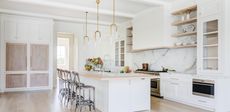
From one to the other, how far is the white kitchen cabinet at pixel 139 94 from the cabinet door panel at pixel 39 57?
4.45m

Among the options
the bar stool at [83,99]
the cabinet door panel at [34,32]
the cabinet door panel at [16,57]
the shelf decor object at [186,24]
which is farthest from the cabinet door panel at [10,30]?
the shelf decor object at [186,24]

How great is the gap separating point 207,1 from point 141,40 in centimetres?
276

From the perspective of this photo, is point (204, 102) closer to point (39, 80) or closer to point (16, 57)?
point (39, 80)

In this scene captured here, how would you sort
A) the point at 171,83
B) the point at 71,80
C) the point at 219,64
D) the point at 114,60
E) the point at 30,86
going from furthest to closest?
the point at 114,60 < the point at 30,86 < the point at 171,83 < the point at 71,80 < the point at 219,64

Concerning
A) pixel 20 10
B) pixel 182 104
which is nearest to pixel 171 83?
pixel 182 104

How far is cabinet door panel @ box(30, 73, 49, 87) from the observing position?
23.1 ft

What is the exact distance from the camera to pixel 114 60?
9.22 meters

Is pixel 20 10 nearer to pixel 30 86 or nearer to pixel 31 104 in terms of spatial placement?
pixel 30 86

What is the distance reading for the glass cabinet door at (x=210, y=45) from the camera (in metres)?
4.28

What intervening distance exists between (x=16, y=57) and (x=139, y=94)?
4998 mm

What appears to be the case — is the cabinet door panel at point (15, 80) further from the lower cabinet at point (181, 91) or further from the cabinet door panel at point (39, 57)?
the lower cabinet at point (181, 91)

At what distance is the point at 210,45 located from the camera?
440 centimetres

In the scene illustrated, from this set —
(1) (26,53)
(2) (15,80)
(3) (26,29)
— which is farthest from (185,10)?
(2) (15,80)

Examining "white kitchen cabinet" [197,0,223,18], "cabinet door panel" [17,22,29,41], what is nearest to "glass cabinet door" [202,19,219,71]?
"white kitchen cabinet" [197,0,223,18]
